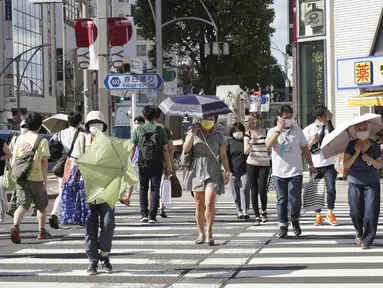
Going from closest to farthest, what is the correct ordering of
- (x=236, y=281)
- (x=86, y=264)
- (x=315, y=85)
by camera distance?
(x=236, y=281) < (x=86, y=264) < (x=315, y=85)

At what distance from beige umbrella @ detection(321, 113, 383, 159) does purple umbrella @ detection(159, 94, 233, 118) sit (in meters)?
1.71

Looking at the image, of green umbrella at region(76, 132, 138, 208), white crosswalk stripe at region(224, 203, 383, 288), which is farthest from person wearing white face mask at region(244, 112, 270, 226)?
green umbrella at region(76, 132, 138, 208)

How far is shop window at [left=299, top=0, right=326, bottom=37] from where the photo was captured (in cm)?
2803

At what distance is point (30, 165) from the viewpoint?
11.0 metres

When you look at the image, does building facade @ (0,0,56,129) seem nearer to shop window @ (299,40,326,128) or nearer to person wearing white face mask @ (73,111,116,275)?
shop window @ (299,40,326,128)

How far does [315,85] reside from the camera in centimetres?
2853

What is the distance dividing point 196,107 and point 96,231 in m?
3.14

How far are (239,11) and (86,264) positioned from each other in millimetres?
40067

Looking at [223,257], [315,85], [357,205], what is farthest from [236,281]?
[315,85]

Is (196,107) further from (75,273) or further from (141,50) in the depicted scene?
(141,50)

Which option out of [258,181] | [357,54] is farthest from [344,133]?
[357,54]

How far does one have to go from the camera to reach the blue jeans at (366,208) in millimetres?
9930

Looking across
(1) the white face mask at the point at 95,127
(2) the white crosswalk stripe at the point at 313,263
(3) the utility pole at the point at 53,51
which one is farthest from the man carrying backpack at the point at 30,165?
(3) the utility pole at the point at 53,51

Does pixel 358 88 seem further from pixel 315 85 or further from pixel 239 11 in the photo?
pixel 239 11
